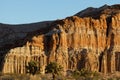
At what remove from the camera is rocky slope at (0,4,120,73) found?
10725 cm

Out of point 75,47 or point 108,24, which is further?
point 108,24

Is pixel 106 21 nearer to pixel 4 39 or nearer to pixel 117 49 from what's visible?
pixel 117 49

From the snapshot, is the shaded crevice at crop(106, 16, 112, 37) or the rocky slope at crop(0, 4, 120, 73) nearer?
the rocky slope at crop(0, 4, 120, 73)

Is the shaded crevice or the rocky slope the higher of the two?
the shaded crevice

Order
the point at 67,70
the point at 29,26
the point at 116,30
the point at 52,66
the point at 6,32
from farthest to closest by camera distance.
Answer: the point at 29,26 < the point at 6,32 < the point at 116,30 < the point at 67,70 < the point at 52,66

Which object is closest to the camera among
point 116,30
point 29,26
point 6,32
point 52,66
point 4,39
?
point 52,66

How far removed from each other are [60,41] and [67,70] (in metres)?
8.16

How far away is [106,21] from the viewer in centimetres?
11600

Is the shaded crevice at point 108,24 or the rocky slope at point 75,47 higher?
the shaded crevice at point 108,24

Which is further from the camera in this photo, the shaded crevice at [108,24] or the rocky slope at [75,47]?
the shaded crevice at [108,24]

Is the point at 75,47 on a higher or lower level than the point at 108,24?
lower

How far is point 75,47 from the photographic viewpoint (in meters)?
110

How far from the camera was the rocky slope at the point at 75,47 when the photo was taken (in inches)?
4222

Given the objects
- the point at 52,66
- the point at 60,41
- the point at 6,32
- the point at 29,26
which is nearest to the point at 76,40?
the point at 60,41
